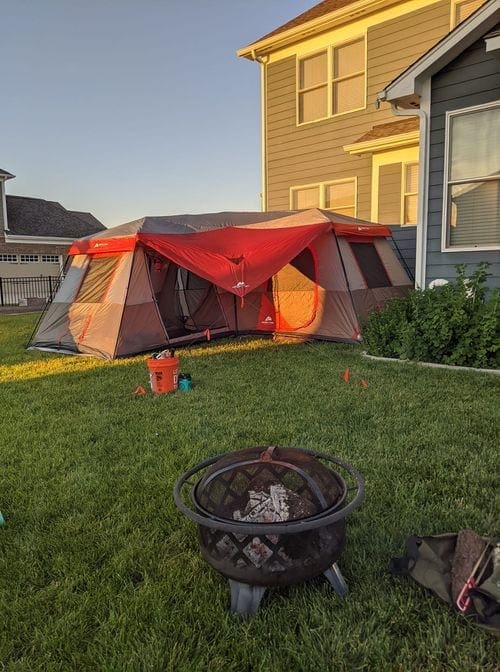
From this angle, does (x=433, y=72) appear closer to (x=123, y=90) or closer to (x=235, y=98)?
(x=235, y=98)

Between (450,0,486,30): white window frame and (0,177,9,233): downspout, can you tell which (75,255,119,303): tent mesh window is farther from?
(0,177,9,233): downspout

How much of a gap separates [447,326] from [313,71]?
7768 millimetres

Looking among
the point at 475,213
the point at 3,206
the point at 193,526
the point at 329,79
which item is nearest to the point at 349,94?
the point at 329,79

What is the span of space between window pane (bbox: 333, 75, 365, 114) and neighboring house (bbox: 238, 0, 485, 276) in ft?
0.07

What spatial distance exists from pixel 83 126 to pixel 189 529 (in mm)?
16512

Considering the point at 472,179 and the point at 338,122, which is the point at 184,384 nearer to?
the point at 472,179

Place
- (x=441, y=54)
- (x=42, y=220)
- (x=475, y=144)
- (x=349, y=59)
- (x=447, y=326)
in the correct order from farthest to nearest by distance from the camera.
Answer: (x=42, y=220)
(x=349, y=59)
(x=475, y=144)
(x=441, y=54)
(x=447, y=326)

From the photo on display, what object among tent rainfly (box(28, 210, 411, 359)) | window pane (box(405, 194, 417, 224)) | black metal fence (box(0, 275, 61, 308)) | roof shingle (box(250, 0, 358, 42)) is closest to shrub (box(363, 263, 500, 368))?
tent rainfly (box(28, 210, 411, 359))

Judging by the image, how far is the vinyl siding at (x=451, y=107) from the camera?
229 inches

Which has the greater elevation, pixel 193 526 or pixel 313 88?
pixel 313 88

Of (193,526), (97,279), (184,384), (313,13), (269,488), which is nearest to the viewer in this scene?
(269,488)

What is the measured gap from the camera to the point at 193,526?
7.91 feet

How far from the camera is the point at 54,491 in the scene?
2.81 m

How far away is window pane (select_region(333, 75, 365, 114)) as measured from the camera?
33.1 ft
